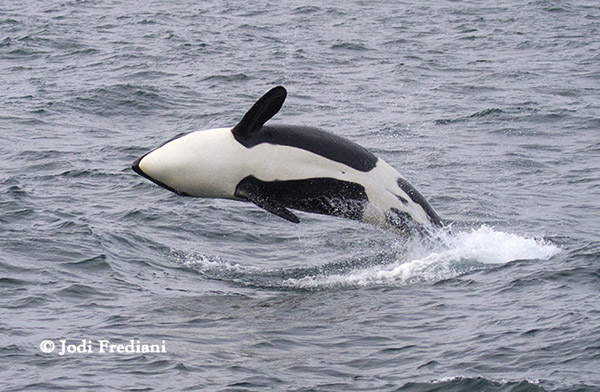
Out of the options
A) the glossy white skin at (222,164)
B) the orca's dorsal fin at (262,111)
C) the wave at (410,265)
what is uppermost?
the orca's dorsal fin at (262,111)

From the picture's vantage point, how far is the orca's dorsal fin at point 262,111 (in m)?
12.9

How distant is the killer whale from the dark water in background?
1.35 metres

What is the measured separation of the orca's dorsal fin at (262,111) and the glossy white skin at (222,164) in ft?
0.62

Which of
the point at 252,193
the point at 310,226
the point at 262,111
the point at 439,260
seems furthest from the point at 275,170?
the point at 310,226

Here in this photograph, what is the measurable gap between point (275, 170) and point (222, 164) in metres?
0.64

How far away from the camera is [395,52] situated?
3456 centimetres

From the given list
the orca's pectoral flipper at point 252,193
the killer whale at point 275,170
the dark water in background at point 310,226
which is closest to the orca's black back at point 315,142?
the killer whale at point 275,170

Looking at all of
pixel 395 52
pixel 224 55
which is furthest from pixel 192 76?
pixel 395 52

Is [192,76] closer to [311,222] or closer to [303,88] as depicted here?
[303,88]

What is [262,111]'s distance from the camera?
43.7ft

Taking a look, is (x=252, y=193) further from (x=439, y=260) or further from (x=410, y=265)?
Answer: (x=439, y=260)

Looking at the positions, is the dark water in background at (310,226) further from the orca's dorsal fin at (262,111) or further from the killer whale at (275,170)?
the orca's dorsal fin at (262,111)

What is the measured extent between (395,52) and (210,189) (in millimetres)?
21544

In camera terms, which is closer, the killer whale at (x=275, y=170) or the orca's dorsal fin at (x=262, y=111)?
the orca's dorsal fin at (x=262, y=111)
